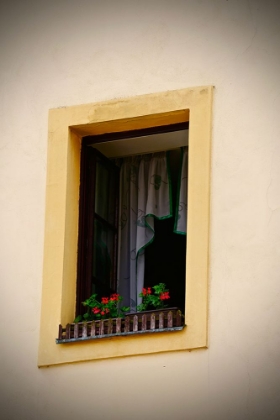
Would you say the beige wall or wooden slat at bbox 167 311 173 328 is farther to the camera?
wooden slat at bbox 167 311 173 328

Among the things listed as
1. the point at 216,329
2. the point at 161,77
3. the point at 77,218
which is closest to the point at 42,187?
the point at 77,218

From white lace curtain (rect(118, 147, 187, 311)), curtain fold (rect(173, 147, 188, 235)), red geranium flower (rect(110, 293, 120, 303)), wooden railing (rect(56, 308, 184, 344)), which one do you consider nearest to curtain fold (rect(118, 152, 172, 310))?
white lace curtain (rect(118, 147, 187, 311))

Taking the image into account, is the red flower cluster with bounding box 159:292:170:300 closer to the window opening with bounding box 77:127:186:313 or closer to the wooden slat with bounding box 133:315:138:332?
the wooden slat with bounding box 133:315:138:332

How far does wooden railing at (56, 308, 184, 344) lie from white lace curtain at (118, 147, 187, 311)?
0.84m

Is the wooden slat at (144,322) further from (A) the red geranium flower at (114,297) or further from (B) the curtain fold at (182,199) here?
(B) the curtain fold at (182,199)

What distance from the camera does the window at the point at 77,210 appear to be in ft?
32.8

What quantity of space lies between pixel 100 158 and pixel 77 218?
2.15 feet

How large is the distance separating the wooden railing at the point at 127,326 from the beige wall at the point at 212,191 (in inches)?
8.0

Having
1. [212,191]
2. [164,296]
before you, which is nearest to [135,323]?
[164,296]

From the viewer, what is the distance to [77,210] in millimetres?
10852

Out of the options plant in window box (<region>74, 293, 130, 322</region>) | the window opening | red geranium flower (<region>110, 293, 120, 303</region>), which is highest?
the window opening

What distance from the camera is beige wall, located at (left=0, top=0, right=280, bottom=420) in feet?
31.9

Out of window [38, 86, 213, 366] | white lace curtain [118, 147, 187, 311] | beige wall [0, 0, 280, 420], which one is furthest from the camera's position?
white lace curtain [118, 147, 187, 311]

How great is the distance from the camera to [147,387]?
990 cm
